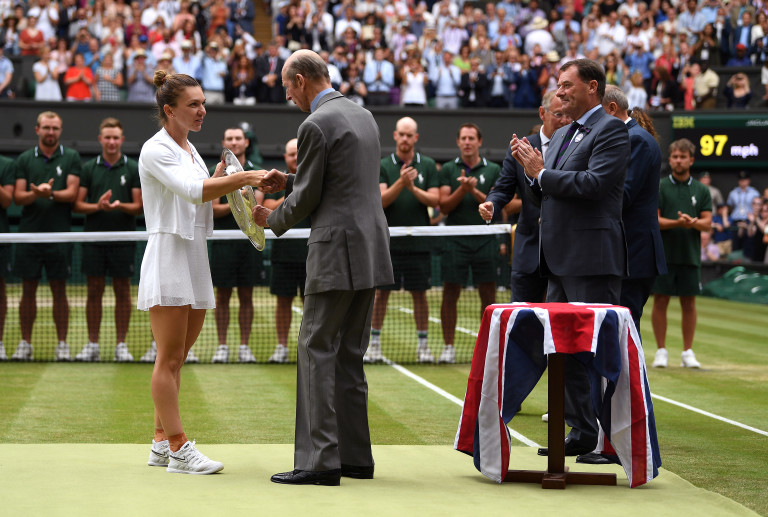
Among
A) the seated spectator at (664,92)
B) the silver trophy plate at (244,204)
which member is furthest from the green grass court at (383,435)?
the seated spectator at (664,92)

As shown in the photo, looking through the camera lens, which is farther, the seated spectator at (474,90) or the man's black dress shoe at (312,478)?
the seated spectator at (474,90)

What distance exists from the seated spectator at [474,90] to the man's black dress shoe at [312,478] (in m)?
19.1

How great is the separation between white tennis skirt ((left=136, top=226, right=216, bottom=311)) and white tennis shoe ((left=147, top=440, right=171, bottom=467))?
0.82m

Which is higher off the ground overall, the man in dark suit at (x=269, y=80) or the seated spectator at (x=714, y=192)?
the man in dark suit at (x=269, y=80)

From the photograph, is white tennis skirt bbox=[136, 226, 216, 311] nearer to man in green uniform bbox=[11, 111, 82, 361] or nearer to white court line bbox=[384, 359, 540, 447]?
white court line bbox=[384, 359, 540, 447]

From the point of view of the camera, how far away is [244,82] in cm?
2359

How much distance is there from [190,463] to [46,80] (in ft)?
59.6

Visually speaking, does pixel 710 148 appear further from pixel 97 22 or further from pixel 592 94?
pixel 592 94

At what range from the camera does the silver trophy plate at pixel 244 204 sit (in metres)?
6.52

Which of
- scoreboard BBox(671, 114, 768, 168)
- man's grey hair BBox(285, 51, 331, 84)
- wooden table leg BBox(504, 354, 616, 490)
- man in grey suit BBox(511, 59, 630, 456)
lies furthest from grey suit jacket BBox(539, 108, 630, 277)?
scoreboard BBox(671, 114, 768, 168)

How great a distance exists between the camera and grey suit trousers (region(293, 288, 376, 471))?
5.97 metres

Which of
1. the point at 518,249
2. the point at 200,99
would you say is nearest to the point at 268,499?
the point at 200,99

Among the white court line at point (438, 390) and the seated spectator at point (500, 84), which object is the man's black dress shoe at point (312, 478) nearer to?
the white court line at point (438, 390)

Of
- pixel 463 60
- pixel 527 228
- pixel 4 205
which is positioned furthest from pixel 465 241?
pixel 463 60
